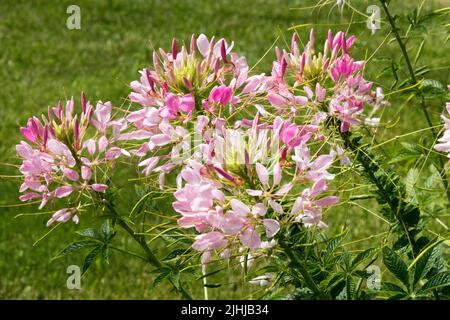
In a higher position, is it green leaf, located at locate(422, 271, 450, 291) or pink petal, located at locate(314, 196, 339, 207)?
pink petal, located at locate(314, 196, 339, 207)

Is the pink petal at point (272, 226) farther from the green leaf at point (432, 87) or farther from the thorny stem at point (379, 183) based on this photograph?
the green leaf at point (432, 87)

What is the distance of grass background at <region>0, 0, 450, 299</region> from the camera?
3662 millimetres

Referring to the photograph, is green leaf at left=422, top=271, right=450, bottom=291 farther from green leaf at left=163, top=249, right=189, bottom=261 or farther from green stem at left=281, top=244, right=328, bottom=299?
green leaf at left=163, top=249, right=189, bottom=261

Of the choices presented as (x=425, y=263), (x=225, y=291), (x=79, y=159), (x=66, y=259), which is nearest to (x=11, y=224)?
(x=66, y=259)

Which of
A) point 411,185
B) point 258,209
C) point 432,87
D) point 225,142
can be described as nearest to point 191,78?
point 225,142

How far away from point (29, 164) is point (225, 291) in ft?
7.16

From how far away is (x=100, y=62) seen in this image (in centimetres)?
612

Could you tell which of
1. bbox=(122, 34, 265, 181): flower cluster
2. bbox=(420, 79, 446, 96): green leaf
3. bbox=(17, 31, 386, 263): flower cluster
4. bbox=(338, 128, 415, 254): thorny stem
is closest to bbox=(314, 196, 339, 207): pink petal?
bbox=(17, 31, 386, 263): flower cluster

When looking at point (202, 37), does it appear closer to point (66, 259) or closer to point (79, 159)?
point (79, 159)

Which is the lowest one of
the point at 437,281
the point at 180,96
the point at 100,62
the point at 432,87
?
the point at 437,281

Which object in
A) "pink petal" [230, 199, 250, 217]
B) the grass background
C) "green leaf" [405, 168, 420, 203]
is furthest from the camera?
the grass background

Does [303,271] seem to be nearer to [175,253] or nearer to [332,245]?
[332,245]

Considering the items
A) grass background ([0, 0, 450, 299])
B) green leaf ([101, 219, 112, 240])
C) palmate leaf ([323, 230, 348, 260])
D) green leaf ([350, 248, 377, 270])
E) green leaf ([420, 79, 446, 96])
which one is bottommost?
green leaf ([350, 248, 377, 270])

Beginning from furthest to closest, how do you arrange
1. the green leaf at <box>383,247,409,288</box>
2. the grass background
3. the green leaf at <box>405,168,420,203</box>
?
the grass background, the green leaf at <box>405,168,420,203</box>, the green leaf at <box>383,247,409,288</box>
